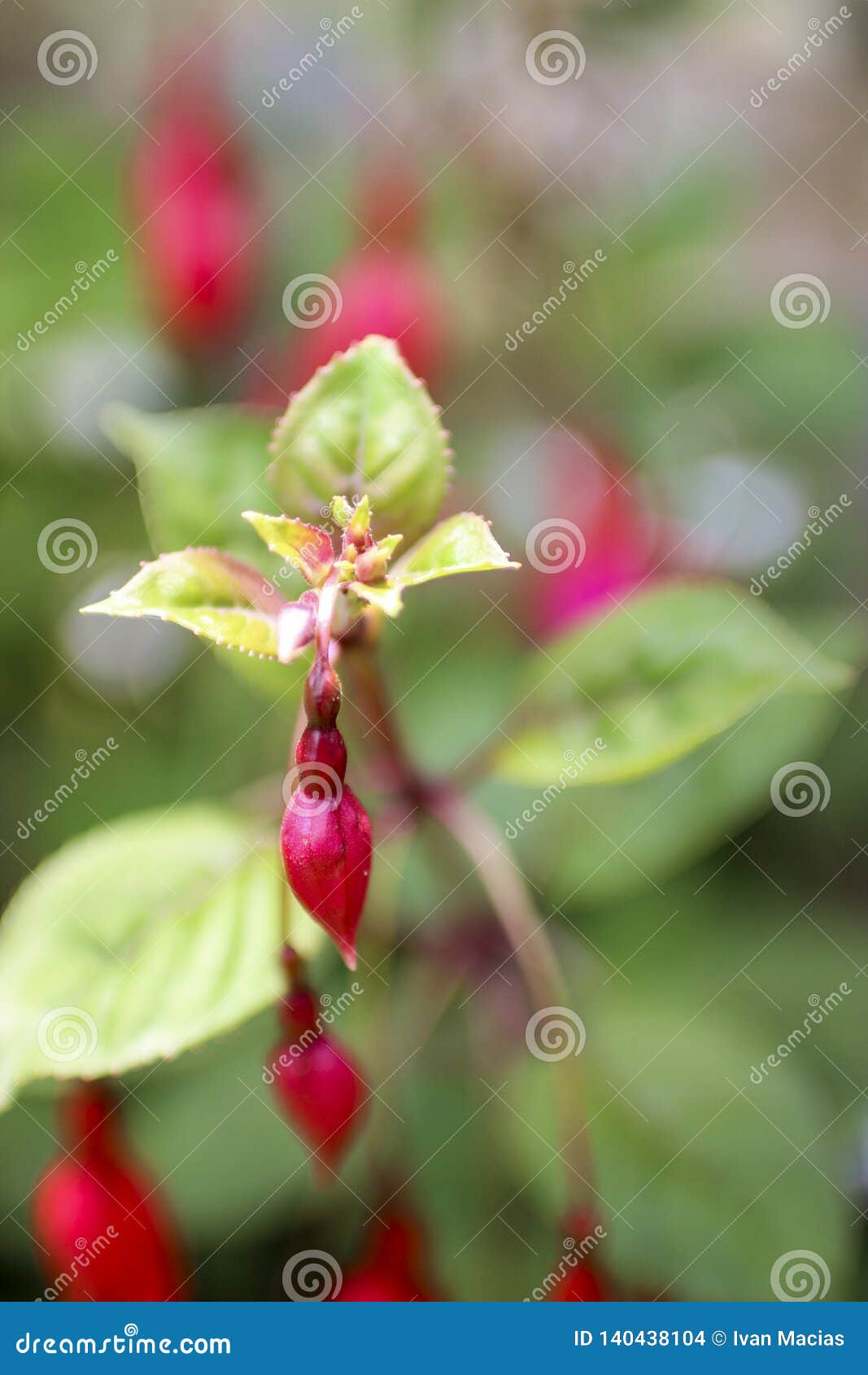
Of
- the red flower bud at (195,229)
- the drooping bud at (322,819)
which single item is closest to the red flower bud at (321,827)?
the drooping bud at (322,819)

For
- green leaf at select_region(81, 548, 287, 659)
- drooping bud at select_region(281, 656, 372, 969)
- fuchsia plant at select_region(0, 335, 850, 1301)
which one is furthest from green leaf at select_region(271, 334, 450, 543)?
drooping bud at select_region(281, 656, 372, 969)

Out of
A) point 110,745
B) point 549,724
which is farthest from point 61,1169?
point 110,745

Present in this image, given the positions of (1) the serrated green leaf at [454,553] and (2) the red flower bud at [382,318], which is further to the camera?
(2) the red flower bud at [382,318]

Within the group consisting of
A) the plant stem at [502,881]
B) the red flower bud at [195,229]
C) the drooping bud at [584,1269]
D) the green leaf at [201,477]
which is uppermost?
the red flower bud at [195,229]

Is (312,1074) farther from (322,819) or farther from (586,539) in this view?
(586,539)

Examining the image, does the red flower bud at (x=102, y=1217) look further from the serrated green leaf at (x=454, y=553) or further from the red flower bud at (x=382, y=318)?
the red flower bud at (x=382, y=318)

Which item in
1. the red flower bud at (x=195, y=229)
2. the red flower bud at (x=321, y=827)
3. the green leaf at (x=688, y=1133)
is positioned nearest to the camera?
the red flower bud at (x=321, y=827)

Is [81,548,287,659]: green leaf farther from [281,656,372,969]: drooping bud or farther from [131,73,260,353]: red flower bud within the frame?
[131,73,260,353]: red flower bud

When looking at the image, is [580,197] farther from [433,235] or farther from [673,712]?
[673,712]
